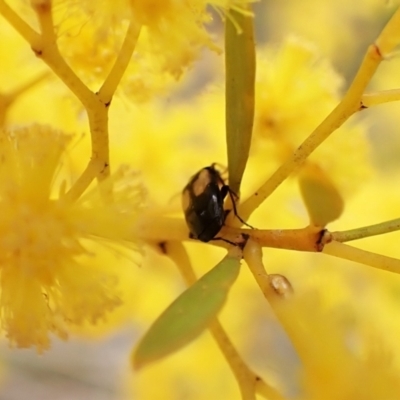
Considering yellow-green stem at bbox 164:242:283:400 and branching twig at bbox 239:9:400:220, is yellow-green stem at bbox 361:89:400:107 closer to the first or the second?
branching twig at bbox 239:9:400:220

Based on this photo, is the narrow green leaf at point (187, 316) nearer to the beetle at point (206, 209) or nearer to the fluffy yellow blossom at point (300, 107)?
the beetle at point (206, 209)

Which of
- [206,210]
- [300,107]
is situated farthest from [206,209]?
[300,107]

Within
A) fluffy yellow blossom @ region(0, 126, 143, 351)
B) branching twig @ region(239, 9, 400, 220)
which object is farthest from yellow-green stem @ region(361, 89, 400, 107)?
fluffy yellow blossom @ region(0, 126, 143, 351)

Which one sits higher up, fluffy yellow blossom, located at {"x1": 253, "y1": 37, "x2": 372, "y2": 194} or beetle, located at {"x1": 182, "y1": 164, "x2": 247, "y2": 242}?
fluffy yellow blossom, located at {"x1": 253, "y1": 37, "x2": 372, "y2": 194}

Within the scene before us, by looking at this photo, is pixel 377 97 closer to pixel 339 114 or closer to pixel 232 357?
pixel 339 114

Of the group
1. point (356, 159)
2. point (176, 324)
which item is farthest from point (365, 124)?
point (176, 324)

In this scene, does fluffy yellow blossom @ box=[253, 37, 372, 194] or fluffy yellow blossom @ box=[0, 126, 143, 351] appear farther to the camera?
fluffy yellow blossom @ box=[253, 37, 372, 194]
